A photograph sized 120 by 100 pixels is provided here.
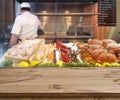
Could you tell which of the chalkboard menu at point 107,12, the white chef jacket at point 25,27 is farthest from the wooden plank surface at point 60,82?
the chalkboard menu at point 107,12

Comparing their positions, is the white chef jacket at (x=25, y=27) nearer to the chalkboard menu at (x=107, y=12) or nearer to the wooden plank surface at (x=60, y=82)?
the chalkboard menu at (x=107, y=12)

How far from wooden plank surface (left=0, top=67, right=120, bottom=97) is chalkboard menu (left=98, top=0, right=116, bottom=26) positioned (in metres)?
3.74

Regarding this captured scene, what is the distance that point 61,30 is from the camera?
3.60 m

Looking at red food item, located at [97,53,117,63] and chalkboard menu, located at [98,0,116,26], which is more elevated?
chalkboard menu, located at [98,0,116,26]

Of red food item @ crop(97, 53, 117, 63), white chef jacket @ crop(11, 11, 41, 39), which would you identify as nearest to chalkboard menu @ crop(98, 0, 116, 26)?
white chef jacket @ crop(11, 11, 41, 39)

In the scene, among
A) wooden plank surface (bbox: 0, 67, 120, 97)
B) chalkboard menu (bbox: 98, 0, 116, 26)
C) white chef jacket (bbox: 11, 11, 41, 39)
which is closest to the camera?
wooden plank surface (bbox: 0, 67, 120, 97)

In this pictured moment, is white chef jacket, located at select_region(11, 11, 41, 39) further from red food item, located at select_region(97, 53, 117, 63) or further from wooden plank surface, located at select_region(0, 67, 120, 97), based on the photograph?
wooden plank surface, located at select_region(0, 67, 120, 97)

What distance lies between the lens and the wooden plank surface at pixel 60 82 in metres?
0.66

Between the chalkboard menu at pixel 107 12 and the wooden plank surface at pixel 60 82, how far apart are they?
3739 millimetres

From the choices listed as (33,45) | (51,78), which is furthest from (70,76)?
(33,45)

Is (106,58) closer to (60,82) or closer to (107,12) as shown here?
(60,82)

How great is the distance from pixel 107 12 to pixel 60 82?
3978 millimetres

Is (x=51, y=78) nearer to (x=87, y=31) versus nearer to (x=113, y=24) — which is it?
(x=87, y=31)

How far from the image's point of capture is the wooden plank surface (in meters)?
0.66
